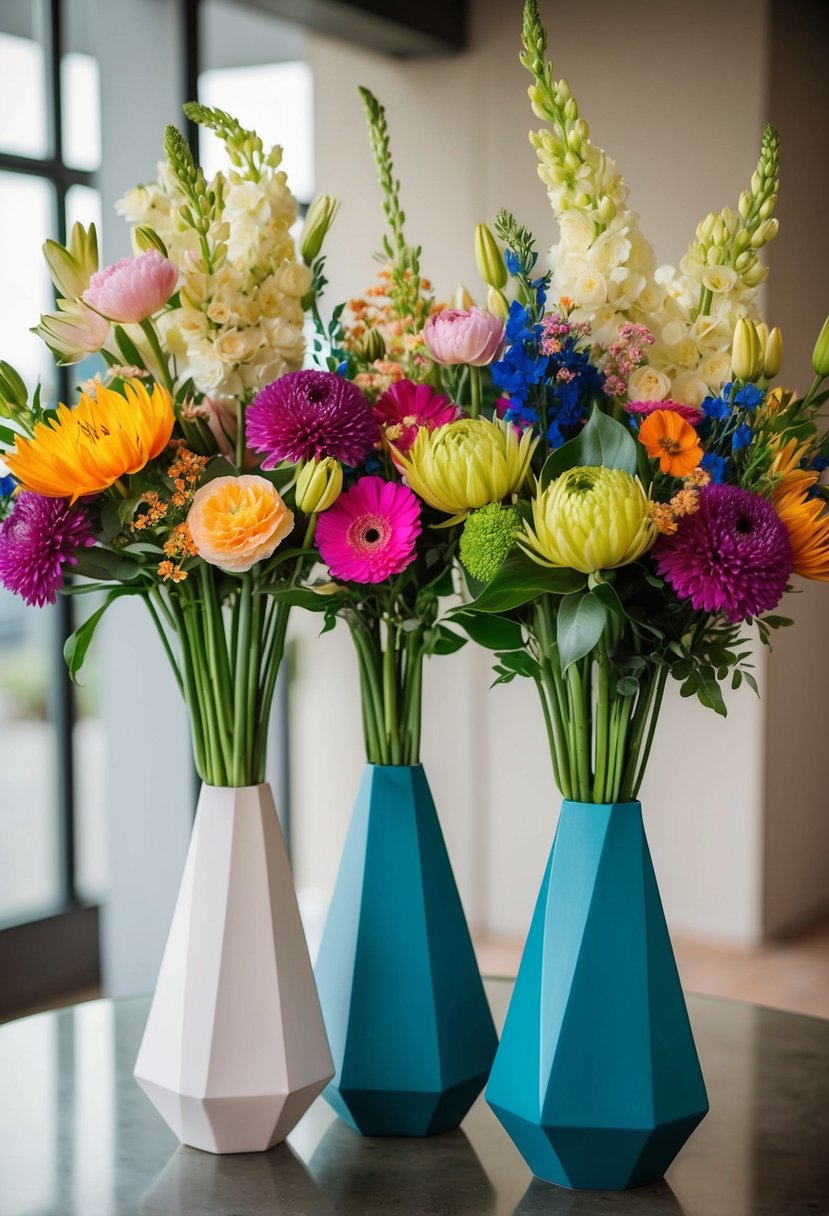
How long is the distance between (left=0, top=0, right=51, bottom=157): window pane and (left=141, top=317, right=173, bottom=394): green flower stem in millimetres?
2260

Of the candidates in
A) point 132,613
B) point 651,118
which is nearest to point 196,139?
point 132,613

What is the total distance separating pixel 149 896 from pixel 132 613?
2.06 feet

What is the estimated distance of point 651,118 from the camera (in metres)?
3.59

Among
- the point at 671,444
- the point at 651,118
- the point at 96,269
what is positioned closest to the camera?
the point at 671,444

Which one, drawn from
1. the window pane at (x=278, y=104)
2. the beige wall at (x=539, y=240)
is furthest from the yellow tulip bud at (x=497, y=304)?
the window pane at (x=278, y=104)

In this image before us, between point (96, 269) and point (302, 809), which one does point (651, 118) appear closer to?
point (302, 809)

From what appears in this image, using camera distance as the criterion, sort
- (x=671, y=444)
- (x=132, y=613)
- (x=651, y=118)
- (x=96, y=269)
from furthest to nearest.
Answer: (x=651, y=118) < (x=132, y=613) < (x=96, y=269) < (x=671, y=444)

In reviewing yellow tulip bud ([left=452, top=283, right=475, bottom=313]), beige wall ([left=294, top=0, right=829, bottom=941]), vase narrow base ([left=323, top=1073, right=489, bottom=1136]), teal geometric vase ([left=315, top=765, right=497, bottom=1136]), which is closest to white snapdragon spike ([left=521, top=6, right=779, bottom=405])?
yellow tulip bud ([left=452, top=283, right=475, bottom=313])

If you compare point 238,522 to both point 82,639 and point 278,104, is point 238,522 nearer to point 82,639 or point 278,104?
point 82,639

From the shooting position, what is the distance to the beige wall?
3531mm

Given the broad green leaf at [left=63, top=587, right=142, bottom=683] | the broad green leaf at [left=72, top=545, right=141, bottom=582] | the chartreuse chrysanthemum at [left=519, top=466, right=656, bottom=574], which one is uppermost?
the chartreuse chrysanthemum at [left=519, top=466, right=656, bottom=574]

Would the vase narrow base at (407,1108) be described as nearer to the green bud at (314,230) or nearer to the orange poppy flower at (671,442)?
the orange poppy flower at (671,442)

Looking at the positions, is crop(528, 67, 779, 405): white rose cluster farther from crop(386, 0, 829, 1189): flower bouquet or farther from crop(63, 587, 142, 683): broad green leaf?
crop(63, 587, 142, 683): broad green leaf

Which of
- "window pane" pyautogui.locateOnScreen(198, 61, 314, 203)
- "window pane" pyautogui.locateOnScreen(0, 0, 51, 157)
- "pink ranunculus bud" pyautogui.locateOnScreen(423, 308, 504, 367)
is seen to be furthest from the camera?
"window pane" pyautogui.locateOnScreen(198, 61, 314, 203)
